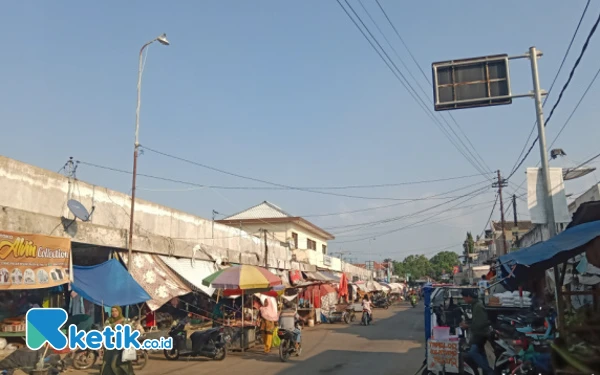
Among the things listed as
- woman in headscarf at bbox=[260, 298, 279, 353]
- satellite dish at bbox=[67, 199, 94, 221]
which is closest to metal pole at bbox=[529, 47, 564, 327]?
woman in headscarf at bbox=[260, 298, 279, 353]

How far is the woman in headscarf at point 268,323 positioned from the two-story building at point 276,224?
23054 millimetres

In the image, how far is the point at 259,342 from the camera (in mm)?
17078

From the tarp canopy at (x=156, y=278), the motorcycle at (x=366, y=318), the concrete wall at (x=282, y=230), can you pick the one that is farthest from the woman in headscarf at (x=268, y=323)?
the concrete wall at (x=282, y=230)

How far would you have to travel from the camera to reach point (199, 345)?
13.4m

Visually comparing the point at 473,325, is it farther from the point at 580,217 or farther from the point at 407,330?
the point at 407,330

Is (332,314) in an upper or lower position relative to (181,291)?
lower

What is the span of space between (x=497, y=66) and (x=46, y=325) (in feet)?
38.6

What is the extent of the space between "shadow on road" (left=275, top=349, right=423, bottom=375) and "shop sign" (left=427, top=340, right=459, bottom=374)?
8.17 ft

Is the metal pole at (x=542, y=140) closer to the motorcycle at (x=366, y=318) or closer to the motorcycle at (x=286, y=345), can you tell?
the motorcycle at (x=286, y=345)

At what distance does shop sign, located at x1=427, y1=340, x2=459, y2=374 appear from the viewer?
27.2 ft

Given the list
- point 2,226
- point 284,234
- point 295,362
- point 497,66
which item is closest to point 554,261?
point 497,66

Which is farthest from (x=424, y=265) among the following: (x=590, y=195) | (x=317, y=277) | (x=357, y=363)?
(x=357, y=363)

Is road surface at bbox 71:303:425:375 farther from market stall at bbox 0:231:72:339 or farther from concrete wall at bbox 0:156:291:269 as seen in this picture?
concrete wall at bbox 0:156:291:269

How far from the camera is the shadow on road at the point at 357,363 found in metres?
11.1
